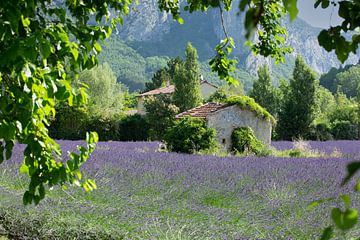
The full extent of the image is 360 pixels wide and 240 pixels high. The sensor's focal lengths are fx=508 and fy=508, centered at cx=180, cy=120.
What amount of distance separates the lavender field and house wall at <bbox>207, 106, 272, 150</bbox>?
7807mm

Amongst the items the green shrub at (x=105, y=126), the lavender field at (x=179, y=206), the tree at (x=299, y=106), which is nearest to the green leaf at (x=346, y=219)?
the lavender field at (x=179, y=206)

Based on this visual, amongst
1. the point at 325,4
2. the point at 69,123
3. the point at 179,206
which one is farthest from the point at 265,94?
the point at 325,4

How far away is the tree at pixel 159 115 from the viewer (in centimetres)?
2855

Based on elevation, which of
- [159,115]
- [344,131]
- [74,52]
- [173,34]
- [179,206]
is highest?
[173,34]

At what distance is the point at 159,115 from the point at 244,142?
43.7 ft

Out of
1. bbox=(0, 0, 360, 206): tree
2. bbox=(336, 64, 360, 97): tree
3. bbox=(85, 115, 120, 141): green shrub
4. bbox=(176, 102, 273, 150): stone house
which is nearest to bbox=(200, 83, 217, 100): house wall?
bbox=(85, 115, 120, 141): green shrub

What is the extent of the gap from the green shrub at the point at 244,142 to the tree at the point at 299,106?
49.4ft

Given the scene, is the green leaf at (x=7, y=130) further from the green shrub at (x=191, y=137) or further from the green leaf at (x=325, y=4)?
the green shrub at (x=191, y=137)

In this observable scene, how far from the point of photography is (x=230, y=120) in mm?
16484

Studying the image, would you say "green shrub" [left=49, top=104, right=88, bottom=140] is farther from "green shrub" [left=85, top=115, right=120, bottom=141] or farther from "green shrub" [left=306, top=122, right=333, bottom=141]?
"green shrub" [left=306, top=122, right=333, bottom=141]

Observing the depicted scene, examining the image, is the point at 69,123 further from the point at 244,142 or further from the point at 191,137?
the point at 191,137

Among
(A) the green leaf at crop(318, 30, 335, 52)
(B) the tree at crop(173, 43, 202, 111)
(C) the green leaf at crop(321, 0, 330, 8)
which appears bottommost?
(A) the green leaf at crop(318, 30, 335, 52)

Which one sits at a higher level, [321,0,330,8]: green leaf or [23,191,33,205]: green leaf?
[321,0,330,8]: green leaf

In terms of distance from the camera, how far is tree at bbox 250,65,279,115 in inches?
1586
